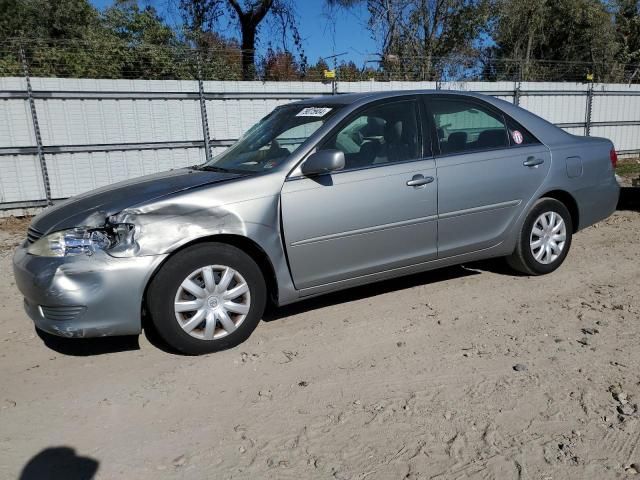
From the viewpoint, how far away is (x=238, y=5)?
1631 cm

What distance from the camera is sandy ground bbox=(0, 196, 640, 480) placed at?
256 centimetres

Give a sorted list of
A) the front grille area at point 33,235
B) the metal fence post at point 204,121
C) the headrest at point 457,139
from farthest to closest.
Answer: the metal fence post at point 204,121
the headrest at point 457,139
the front grille area at point 33,235

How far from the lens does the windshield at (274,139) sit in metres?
4.07

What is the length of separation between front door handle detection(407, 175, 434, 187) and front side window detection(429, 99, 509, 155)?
322mm

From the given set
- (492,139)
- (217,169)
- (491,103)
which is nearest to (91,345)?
(217,169)

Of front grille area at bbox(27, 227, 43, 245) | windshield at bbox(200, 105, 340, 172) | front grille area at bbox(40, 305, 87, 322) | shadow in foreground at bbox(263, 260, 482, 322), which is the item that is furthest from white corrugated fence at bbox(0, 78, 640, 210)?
front grille area at bbox(40, 305, 87, 322)

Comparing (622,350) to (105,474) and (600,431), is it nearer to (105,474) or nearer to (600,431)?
(600,431)

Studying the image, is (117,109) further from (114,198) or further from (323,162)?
(323,162)

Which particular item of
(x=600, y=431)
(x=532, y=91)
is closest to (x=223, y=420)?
(x=600, y=431)

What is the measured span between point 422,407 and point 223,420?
3.44ft

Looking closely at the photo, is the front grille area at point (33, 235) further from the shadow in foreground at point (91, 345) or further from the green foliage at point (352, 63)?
the green foliage at point (352, 63)

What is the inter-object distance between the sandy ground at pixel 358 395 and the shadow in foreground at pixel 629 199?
161 inches

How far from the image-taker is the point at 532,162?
4723 millimetres

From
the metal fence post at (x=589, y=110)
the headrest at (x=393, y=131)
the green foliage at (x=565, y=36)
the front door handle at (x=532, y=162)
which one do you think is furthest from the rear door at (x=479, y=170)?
the green foliage at (x=565, y=36)
